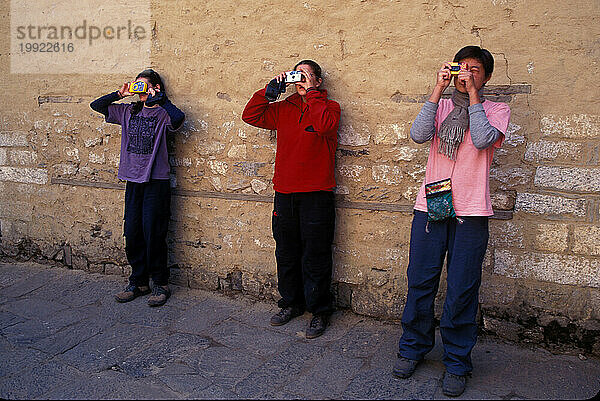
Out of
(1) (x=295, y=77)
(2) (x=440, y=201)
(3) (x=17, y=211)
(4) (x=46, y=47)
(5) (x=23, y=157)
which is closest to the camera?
(2) (x=440, y=201)

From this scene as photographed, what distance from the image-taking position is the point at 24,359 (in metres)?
3.31

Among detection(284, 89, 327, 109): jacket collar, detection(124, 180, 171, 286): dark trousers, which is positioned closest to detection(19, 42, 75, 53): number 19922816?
detection(124, 180, 171, 286): dark trousers

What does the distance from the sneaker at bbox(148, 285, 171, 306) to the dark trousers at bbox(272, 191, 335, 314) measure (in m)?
1.07

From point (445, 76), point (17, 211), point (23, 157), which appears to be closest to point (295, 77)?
point (445, 76)

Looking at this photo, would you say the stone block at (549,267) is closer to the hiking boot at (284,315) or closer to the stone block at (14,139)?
the hiking boot at (284,315)

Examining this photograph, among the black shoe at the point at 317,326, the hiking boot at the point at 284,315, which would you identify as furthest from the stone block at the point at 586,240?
the hiking boot at the point at 284,315

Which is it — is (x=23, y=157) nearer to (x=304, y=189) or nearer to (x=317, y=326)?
(x=304, y=189)

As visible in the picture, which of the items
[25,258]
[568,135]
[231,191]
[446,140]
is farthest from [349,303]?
[25,258]

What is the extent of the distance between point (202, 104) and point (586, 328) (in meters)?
3.25

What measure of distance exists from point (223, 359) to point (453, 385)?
4.60ft

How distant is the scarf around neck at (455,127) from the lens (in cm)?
275

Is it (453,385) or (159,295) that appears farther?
(159,295)

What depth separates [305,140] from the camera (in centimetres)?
349

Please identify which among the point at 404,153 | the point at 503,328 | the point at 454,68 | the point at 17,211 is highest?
the point at 454,68
